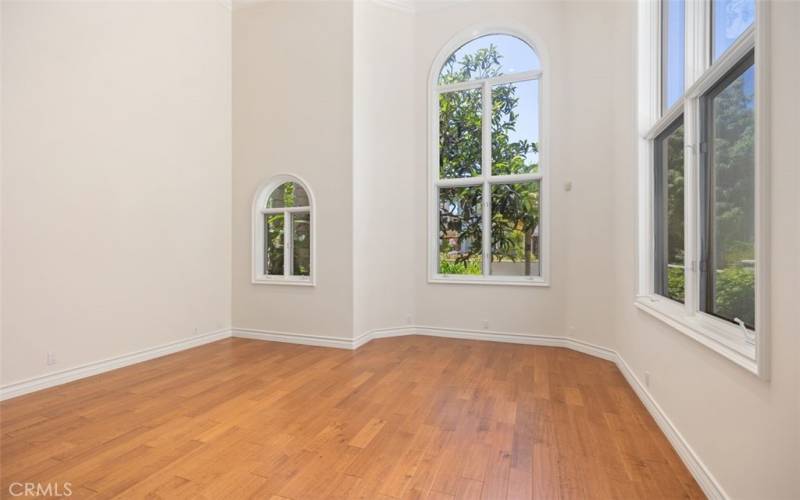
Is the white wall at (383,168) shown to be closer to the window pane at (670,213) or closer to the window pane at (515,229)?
the window pane at (515,229)

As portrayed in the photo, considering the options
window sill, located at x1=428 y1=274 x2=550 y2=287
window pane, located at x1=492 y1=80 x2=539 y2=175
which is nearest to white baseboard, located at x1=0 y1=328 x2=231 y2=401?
window sill, located at x1=428 y1=274 x2=550 y2=287

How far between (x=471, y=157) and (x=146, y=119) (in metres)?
4.03

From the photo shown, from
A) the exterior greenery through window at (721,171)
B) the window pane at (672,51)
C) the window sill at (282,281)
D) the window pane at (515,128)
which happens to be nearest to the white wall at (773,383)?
the exterior greenery through window at (721,171)

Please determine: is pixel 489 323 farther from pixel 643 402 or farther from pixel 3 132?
pixel 3 132

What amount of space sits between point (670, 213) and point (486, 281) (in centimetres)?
245

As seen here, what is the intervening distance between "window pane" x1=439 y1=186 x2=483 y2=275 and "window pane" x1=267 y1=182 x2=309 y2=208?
1967 millimetres

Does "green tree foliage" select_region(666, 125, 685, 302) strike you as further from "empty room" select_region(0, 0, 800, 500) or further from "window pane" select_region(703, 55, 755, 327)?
"window pane" select_region(703, 55, 755, 327)

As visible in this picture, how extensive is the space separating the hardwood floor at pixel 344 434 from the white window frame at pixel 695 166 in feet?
2.72

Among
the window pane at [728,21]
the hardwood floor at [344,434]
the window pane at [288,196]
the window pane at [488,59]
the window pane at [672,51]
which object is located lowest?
the hardwood floor at [344,434]

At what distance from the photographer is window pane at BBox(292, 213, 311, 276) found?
510 centimetres

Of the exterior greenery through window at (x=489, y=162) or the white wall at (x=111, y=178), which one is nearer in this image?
the white wall at (x=111, y=178)

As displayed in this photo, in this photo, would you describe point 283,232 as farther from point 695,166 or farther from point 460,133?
point 695,166

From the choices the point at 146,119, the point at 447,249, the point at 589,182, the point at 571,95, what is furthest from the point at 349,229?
the point at 571,95

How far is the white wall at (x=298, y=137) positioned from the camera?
4.76 metres
